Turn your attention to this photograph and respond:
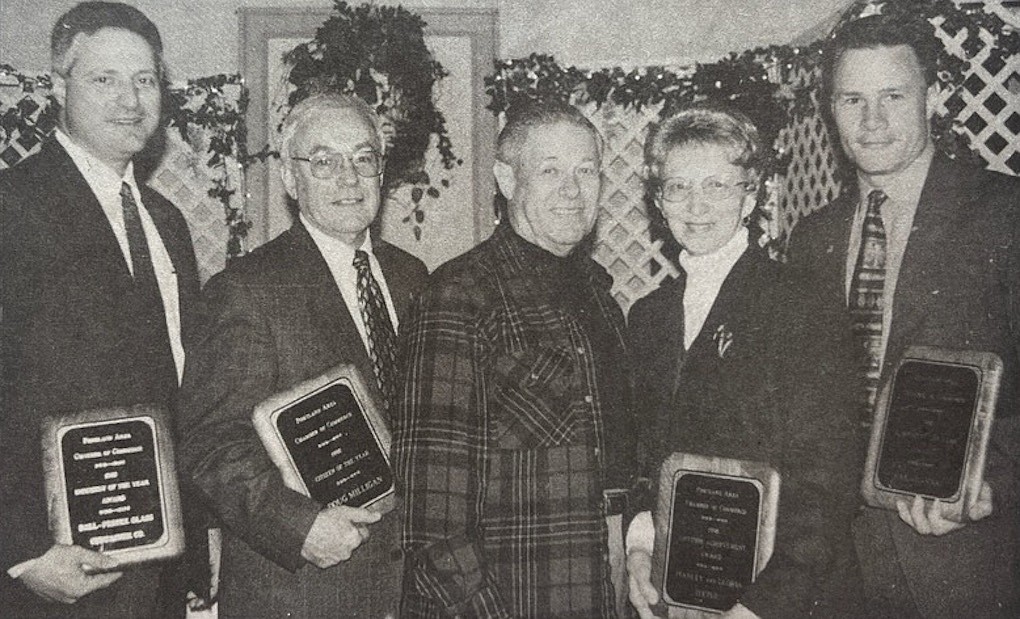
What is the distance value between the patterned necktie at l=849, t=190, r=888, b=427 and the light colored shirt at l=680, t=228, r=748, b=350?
0.93ft

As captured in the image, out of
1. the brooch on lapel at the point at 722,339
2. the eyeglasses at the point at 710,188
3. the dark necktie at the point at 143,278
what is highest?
the eyeglasses at the point at 710,188

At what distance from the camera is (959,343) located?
5.26ft

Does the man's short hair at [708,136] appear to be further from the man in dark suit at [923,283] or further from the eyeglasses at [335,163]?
the eyeglasses at [335,163]

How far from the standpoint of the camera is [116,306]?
160 cm

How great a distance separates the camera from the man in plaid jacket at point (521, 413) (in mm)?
→ 1420

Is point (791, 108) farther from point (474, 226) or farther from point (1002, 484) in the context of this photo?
point (1002, 484)

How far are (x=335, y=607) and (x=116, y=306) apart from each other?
746 millimetres

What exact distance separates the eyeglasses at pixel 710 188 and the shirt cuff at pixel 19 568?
1460mm

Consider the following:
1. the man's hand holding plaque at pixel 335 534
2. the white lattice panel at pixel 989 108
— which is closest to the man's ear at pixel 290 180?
the man's hand holding plaque at pixel 335 534

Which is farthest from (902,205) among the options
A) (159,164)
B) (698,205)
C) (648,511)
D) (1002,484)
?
(159,164)

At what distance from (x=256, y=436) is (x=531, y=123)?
2.73ft

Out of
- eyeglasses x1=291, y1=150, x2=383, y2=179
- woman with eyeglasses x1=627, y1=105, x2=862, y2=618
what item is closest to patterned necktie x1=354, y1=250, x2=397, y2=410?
eyeglasses x1=291, y1=150, x2=383, y2=179

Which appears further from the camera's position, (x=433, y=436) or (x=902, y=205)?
(x=902, y=205)

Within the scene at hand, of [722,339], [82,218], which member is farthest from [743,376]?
[82,218]
